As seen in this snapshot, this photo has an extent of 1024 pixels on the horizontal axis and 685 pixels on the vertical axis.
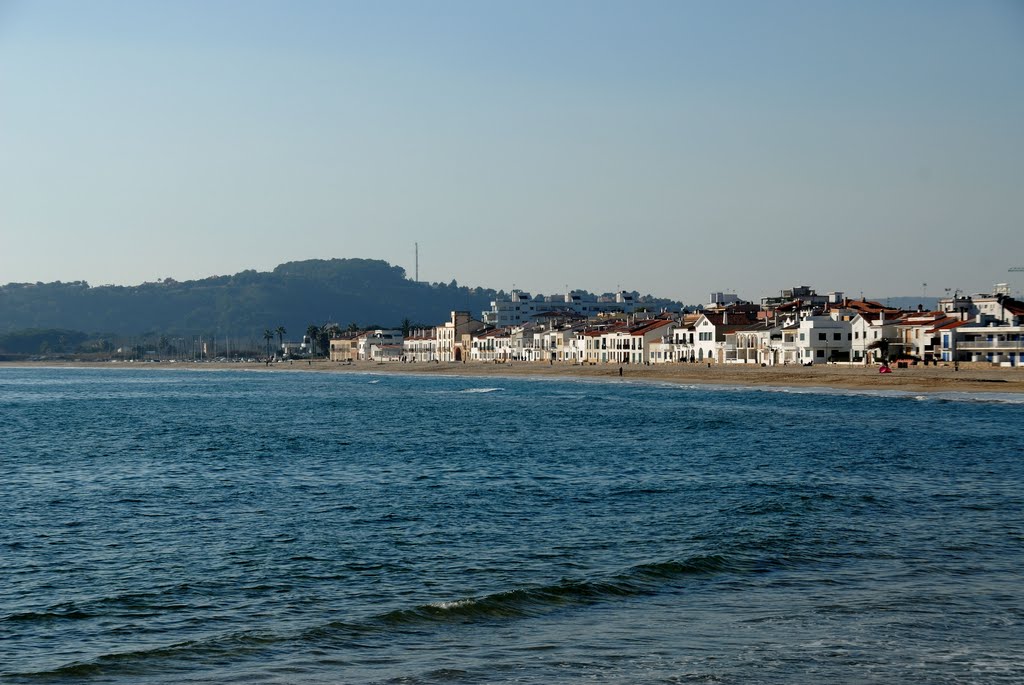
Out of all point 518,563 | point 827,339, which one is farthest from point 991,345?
point 518,563

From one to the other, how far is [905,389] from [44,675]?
224 feet

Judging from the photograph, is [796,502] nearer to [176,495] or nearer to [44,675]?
[176,495]

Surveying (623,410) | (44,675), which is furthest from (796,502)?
(623,410)

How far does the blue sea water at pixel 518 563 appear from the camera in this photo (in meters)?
12.4

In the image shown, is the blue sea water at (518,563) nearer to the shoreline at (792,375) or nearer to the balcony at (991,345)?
the shoreline at (792,375)

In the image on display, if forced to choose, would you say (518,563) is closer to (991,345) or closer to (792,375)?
(792,375)

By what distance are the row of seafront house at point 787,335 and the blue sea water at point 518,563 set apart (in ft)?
177

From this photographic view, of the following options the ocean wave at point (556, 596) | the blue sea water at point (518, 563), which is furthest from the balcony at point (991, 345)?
the ocean wave at point (556, 596)

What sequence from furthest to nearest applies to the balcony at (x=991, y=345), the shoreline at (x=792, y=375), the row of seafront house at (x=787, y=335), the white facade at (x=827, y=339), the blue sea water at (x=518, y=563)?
the white facade at (x=827, y=339)
the row of seafront house at (x=787, y=335)
the balcony at (x=991, y=345)
the shoreline at (x=792, y=375)
the blue sea water at (x=518, y=563)

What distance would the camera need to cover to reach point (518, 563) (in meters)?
17.5

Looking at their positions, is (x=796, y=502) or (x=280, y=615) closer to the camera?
(x=280, y=615)

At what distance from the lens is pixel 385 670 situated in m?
12.0

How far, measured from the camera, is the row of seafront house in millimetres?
89188

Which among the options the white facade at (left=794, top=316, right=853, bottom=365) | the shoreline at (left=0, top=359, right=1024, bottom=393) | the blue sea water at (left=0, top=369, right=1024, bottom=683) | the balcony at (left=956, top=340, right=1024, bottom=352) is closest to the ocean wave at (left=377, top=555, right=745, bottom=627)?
the blue sea water at (left=0, top=369, right=1024, bottom=683)
